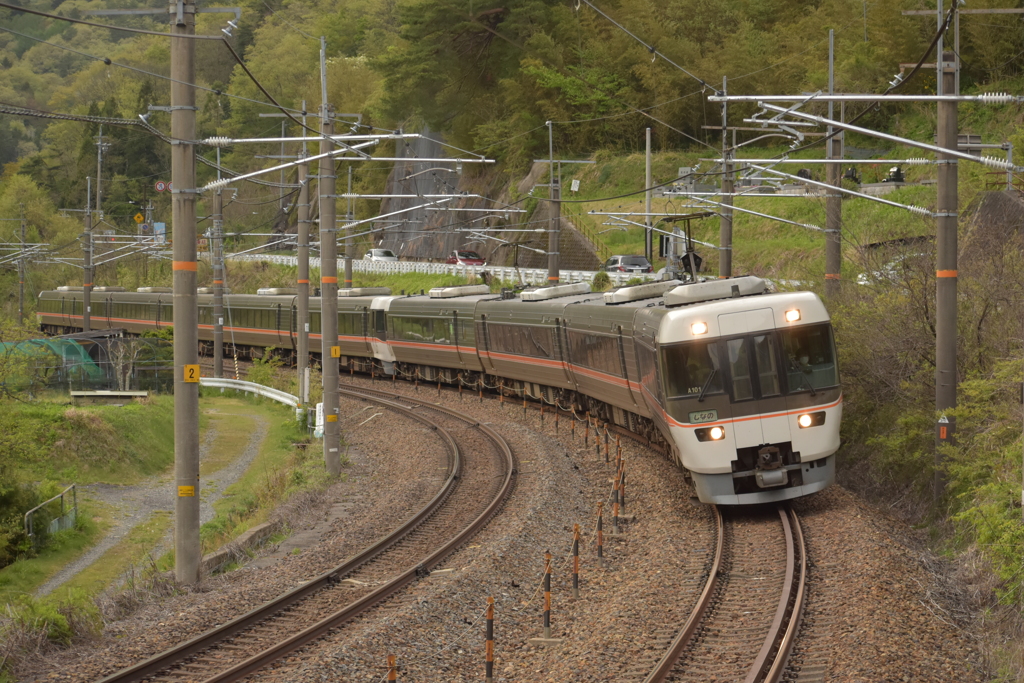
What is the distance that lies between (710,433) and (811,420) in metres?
1.33

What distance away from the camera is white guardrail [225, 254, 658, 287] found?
153 feet

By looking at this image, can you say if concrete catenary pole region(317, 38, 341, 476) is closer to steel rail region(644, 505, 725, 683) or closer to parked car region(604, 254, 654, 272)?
steel rail region(644, 505, 725, 683)

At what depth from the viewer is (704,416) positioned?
47.3 ft

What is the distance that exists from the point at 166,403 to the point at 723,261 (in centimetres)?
1589

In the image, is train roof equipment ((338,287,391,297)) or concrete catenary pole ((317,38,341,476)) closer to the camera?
concrete catenary pole ((317,38,341,476))

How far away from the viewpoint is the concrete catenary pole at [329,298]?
20531 millimetres

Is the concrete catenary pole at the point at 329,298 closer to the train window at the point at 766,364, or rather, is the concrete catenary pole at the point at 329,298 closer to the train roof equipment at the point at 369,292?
the train window at the point at 766,364

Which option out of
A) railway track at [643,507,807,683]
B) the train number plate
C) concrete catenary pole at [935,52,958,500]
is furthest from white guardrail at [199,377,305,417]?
concrete catenary pole at [935,52,958,500]

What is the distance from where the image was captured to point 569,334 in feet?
84.8

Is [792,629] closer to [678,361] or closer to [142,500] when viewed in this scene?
[678,361]

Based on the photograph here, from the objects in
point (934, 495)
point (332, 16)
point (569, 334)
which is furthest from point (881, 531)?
point (332, 16)

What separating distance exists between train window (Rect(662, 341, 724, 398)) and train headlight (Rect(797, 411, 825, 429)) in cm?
110

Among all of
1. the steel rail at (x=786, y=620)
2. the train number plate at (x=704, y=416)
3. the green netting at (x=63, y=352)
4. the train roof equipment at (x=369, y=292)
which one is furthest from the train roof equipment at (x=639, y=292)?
the train roof equipment at (x=369, y=292)

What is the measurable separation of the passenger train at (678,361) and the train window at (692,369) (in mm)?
14
